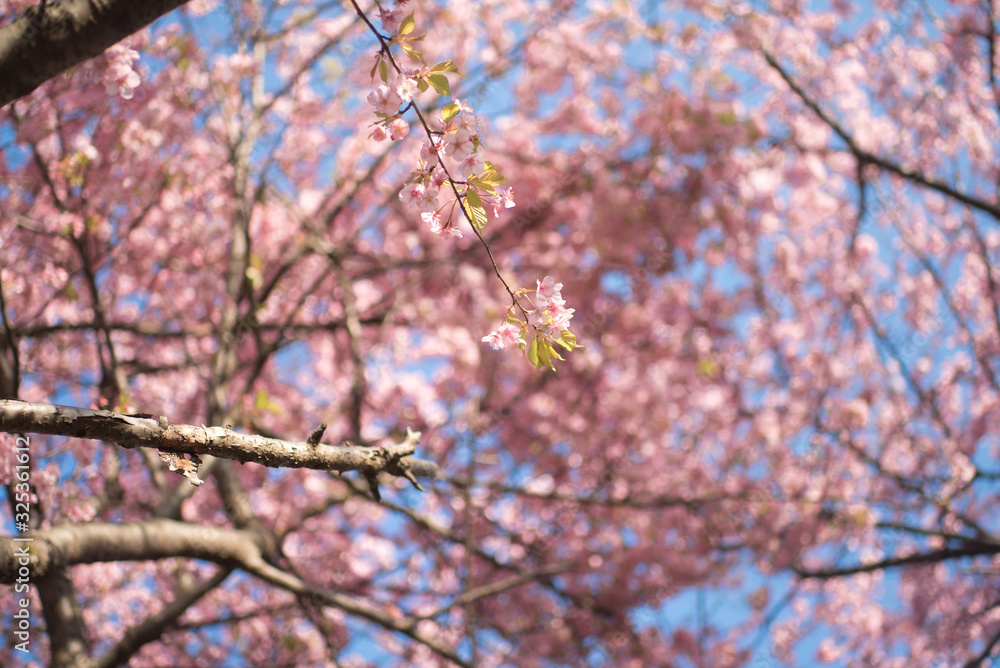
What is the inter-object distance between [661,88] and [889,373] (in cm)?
419

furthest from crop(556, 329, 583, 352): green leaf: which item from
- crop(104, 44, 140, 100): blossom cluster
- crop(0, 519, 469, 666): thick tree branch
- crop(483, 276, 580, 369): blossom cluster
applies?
crop(104, 44, 140, 100): blossom cluster

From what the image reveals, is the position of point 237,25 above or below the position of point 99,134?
above

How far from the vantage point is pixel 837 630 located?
354 inches

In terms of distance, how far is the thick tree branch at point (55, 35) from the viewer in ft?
5.63

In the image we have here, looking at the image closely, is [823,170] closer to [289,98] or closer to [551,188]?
[551,188]

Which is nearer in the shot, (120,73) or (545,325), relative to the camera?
(545,325)

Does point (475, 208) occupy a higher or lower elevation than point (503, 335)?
higher

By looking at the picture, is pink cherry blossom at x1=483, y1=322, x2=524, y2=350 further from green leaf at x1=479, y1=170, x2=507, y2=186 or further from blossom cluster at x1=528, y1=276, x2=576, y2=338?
green leaf at x1=479, y1=170, x2=507, y2=186

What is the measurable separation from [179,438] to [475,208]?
0.90 metres

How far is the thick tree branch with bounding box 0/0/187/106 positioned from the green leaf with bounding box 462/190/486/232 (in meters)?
0.98

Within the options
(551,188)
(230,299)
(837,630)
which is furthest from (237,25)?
A: (837,630)

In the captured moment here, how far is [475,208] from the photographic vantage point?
5.60 ft

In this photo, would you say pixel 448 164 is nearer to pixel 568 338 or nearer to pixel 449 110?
pixel 449 110

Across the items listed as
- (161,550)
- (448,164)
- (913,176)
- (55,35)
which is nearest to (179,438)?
(448,164)
